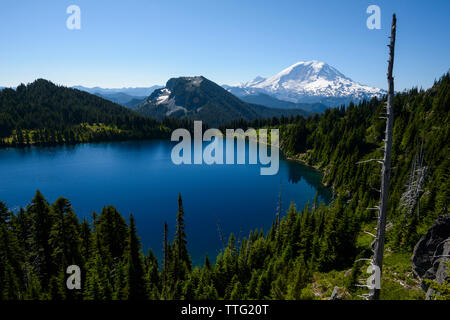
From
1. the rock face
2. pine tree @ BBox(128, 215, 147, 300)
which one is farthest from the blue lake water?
the rock face

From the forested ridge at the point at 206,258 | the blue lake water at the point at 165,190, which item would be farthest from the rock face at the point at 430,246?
the blue lake water at the point at 165,190

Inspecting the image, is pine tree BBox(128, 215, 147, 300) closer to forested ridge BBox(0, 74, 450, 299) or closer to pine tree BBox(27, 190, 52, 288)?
forested ridge BBox(0, 74, 450, 299)

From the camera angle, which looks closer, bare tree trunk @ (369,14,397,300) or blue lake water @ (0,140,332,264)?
bare tree trunk @ (369,14,397,300)

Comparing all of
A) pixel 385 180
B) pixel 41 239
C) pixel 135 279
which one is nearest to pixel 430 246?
pixel 385 180

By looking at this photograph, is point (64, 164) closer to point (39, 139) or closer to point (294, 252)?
point (39, 139)

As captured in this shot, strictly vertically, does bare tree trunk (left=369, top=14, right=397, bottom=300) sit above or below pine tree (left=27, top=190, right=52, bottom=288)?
above

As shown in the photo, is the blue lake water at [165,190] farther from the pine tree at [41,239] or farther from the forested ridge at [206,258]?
the pine tree at [41,239]

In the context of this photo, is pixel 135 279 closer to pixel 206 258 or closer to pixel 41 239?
pixel 206 258
